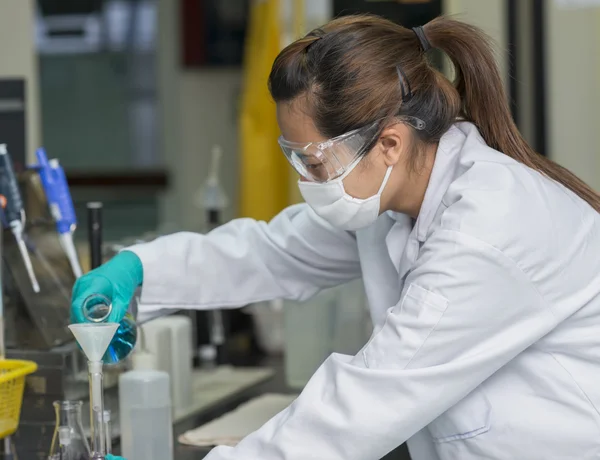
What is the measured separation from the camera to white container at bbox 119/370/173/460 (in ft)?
5.15

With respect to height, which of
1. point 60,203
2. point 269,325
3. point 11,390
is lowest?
point 269,325

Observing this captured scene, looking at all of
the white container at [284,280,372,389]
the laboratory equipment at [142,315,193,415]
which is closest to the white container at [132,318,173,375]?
the laboratory equipment at [142,315,193,415]

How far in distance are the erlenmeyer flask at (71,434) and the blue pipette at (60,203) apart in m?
0.44

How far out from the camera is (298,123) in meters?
1.38

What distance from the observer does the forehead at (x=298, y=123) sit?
138 cm

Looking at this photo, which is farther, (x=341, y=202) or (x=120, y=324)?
(x=120, y=324)

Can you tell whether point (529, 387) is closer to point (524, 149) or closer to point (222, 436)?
point (524, 149)

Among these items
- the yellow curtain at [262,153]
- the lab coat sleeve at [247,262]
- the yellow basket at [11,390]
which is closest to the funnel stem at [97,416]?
the yellow basket at [11,390]

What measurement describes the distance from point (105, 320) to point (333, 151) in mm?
452

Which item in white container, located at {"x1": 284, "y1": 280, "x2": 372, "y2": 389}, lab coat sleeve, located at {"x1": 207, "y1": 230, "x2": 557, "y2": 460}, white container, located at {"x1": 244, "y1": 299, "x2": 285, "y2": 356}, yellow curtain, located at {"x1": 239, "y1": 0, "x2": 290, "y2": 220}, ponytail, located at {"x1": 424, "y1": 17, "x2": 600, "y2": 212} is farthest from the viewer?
yellow curtain, located at {"x1": 239, "y1": 0, "x2": 290, "y2": 220}

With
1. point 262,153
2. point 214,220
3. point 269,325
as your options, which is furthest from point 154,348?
point 262,153

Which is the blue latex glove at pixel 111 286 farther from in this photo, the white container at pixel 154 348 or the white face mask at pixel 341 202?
the white face mask at pixel 341 202

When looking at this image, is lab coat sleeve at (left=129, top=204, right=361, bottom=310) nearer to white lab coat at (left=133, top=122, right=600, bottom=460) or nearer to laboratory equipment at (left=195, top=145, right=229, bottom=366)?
white lab coat at (left=133, top=122, right=600, bottom=460)

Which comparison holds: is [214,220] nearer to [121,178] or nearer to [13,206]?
Answer: [13,206]
